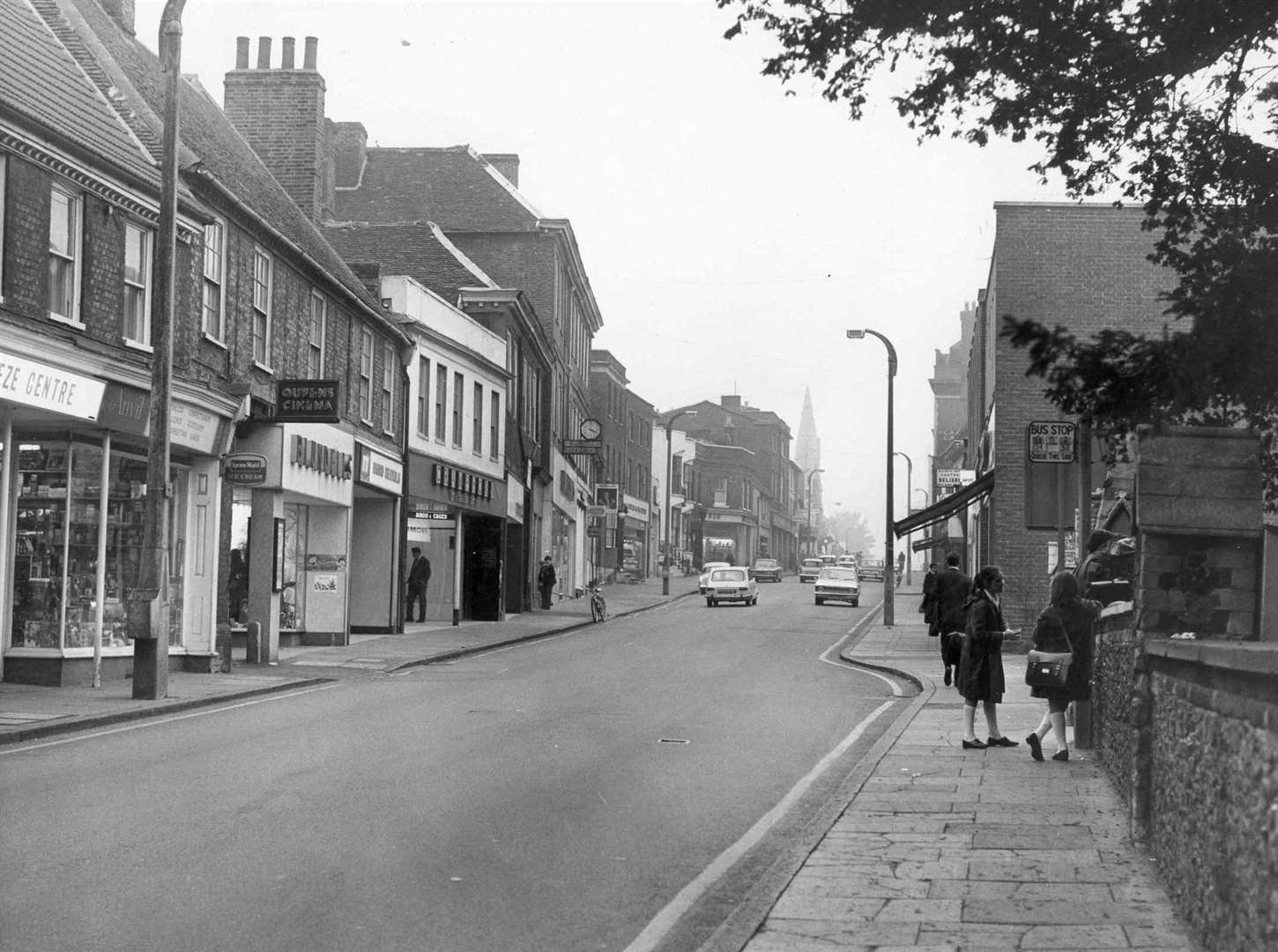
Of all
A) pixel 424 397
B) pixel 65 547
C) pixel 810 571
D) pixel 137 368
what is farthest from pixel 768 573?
pixel 65 547

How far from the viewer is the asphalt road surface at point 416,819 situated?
6.87 metres

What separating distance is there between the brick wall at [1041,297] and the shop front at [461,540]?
12602 millimetres

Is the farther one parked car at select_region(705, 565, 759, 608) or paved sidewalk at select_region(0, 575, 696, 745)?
parked car at select_region(705, 565, 759, 608)

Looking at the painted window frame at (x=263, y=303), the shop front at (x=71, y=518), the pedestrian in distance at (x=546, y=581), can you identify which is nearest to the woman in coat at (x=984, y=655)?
the shop front at (x=71, y=518)

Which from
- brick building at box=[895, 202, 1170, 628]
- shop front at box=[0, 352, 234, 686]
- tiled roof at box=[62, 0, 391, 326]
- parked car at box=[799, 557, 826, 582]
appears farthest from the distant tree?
parked car at box=[799, 557, 826, 582]

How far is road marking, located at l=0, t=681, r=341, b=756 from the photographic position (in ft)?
44.0

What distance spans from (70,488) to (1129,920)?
601 inches

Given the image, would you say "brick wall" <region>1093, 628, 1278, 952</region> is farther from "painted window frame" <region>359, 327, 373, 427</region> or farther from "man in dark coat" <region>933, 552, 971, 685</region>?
"painted window frame" <region>359, 327, 373, 427</region>

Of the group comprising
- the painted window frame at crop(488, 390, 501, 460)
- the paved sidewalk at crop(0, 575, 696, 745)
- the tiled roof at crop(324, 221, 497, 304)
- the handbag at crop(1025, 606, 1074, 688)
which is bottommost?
the paved sidewalk at crop(0, 575, 696, 745)

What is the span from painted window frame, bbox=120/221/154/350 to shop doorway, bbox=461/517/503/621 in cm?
1960

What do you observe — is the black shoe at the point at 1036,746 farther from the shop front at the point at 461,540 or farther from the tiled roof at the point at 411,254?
the tiled roof at the point at 411,254

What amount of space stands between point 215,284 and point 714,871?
56.6ft

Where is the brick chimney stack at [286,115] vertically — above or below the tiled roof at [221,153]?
above

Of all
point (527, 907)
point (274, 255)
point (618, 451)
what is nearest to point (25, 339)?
point (274, 255)
